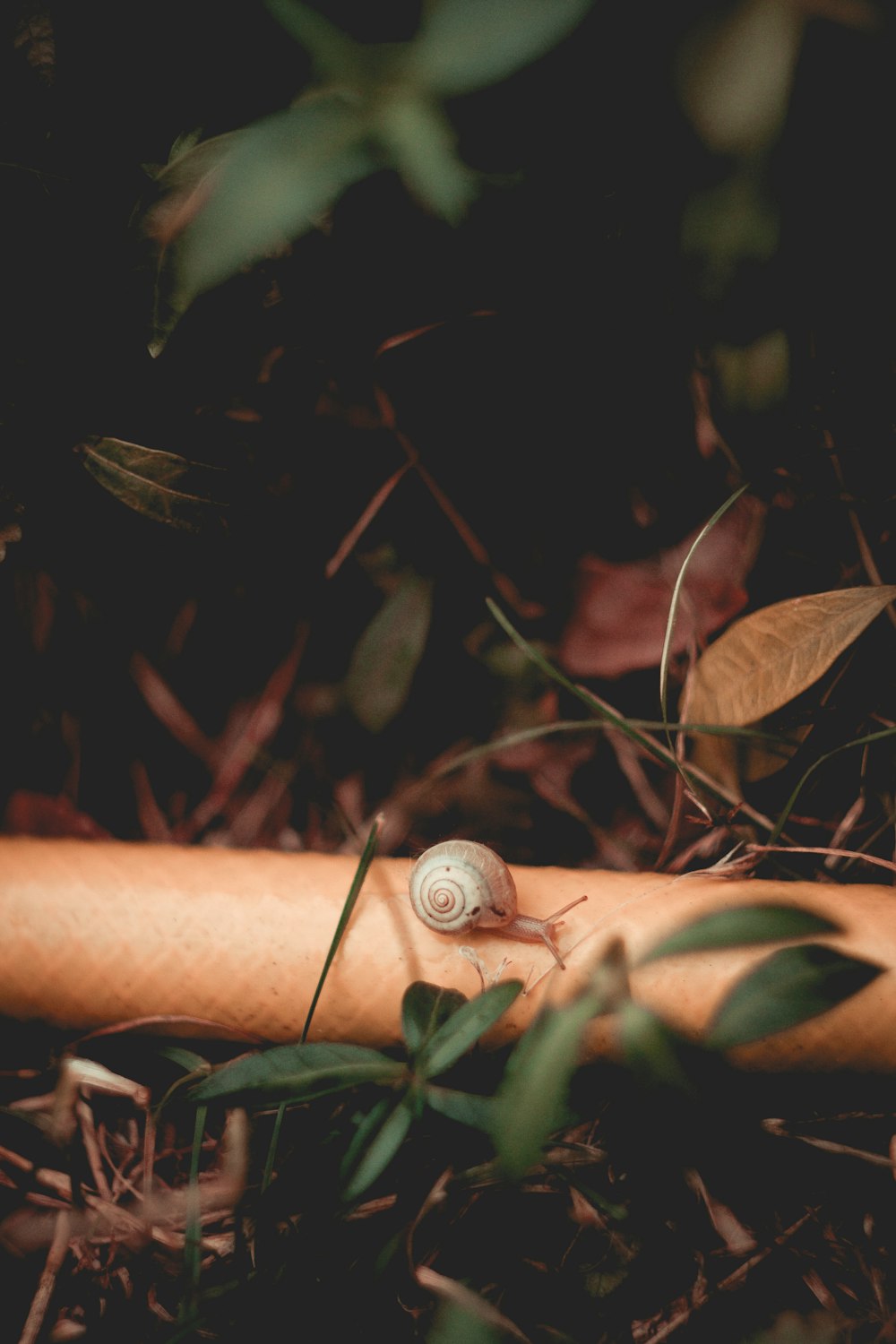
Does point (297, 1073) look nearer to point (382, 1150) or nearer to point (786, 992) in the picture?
point (382, 1150)

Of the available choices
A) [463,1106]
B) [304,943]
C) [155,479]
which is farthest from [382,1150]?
[155,479]

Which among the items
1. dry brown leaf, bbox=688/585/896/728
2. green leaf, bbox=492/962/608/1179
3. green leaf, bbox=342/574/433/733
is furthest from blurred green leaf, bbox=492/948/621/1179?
A: green leaf, bbox=342/574/433/733

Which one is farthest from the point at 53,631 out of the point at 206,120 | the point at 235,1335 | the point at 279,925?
the point at 235,1335

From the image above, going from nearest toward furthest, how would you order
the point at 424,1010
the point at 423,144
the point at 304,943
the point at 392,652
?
1. the point at 423,144
2. the point at 424,1010
3. the point at 304,943
4. the point at 392,652

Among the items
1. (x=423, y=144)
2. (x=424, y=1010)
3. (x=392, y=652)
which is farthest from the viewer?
(x=392, y=652)

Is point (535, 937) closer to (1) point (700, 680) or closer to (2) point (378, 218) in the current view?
(1) point (700, 680)

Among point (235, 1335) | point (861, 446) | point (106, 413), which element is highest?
point (106, 413)
